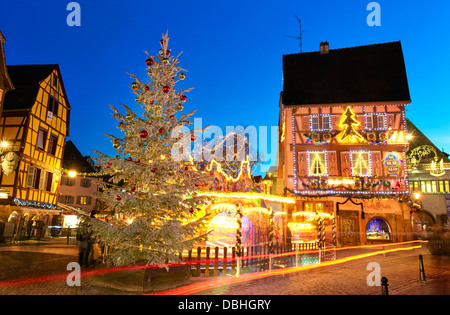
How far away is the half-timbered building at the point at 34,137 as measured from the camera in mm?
22203

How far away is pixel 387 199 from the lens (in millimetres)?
23547

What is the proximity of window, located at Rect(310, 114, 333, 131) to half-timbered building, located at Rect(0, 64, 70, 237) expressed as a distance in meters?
19.6

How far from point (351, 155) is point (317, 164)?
7.93 ft

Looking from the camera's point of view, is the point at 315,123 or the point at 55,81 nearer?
the point at 315,123

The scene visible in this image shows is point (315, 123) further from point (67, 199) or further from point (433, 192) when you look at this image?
point (67, 199)

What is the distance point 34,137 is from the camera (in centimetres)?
2395

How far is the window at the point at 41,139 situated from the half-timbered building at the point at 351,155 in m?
17.8

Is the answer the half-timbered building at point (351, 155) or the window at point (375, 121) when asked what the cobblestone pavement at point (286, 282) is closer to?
the half-timbered building at point (351, 155)

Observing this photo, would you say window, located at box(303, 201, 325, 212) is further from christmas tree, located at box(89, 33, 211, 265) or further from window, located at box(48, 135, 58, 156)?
window, located at box(48, 135, 58, 156)

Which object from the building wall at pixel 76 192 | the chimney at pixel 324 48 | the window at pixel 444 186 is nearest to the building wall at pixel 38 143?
the building wall at pixel 76 192

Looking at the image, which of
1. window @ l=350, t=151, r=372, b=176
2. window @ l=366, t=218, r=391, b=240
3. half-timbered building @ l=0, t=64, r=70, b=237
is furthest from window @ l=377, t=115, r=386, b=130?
half-timbered building @ l=0, t=64, r=70, b=237

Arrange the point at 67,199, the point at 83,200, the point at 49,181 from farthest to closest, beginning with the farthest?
the point at 83,200 < the point at 67,199 < the point at 49,181

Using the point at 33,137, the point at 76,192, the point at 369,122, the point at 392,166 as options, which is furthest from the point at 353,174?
the point at 76,192

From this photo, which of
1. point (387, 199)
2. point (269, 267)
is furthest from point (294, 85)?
point (269, 267)
